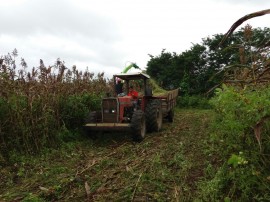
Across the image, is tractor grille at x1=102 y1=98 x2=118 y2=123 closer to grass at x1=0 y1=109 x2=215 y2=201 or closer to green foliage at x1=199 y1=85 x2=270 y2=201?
grass at x1=0 y1=109 x2=215 y2=201

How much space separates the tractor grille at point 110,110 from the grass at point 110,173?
777mm

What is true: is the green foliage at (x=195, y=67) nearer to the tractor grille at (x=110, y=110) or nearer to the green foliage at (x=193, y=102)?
the green foliage at (x=193, y=102)

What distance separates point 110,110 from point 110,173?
10.3 feet

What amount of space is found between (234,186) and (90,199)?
1.91 meters

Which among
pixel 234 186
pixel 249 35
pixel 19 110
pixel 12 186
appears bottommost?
pixel 12 186

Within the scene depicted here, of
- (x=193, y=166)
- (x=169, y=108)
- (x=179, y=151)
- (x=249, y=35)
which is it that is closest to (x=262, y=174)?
(x=249, y=35)

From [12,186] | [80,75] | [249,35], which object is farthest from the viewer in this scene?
[80,75]

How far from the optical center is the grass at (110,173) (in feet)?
13.9

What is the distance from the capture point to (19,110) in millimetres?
6332

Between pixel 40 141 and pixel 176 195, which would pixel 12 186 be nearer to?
pixel 40 141

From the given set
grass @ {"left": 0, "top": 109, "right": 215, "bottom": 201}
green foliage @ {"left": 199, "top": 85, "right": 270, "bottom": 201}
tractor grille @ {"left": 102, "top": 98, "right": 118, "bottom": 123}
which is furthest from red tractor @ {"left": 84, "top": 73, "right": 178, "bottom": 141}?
green foliage @ {"left": 199, "top": 85, "right": 270, "bottom": 201}

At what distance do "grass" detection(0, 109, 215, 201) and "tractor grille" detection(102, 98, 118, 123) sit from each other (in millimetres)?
777

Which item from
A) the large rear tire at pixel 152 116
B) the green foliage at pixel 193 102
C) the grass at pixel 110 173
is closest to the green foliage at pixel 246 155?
the grass at pixel 110 173

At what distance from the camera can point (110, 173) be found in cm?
520
